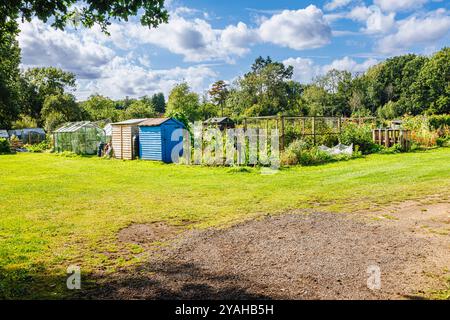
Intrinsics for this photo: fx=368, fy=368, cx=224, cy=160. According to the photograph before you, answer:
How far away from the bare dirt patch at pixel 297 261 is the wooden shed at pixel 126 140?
18214mm

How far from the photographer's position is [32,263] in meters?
5.80

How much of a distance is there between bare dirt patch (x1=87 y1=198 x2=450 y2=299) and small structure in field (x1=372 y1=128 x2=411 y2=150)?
17.2 metres

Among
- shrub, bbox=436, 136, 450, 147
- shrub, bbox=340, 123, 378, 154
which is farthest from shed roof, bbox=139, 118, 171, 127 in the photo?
shrub, bbox=436, 136, 450, 147

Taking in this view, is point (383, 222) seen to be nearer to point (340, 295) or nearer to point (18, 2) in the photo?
point (340, 295)

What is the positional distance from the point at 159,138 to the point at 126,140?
3965 mm

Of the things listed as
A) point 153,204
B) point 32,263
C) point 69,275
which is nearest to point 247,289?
point 69,275

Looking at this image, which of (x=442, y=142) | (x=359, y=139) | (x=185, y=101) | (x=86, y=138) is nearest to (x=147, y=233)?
(x=359, y=139)

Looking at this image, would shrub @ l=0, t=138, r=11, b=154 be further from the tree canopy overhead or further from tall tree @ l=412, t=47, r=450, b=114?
tall tree @ l=412, t=47, r=450, b=114

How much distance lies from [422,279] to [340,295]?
123 cm

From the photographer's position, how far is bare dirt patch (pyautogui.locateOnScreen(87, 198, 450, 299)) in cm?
455

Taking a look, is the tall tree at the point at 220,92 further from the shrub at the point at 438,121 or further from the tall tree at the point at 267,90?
the shrub at the point at 438,121

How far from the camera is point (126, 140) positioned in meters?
25.8

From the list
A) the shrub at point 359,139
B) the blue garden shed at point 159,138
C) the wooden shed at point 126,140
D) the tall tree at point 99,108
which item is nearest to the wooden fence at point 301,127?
the shrub at point 359,139

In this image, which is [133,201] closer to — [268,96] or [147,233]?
[147,233]
